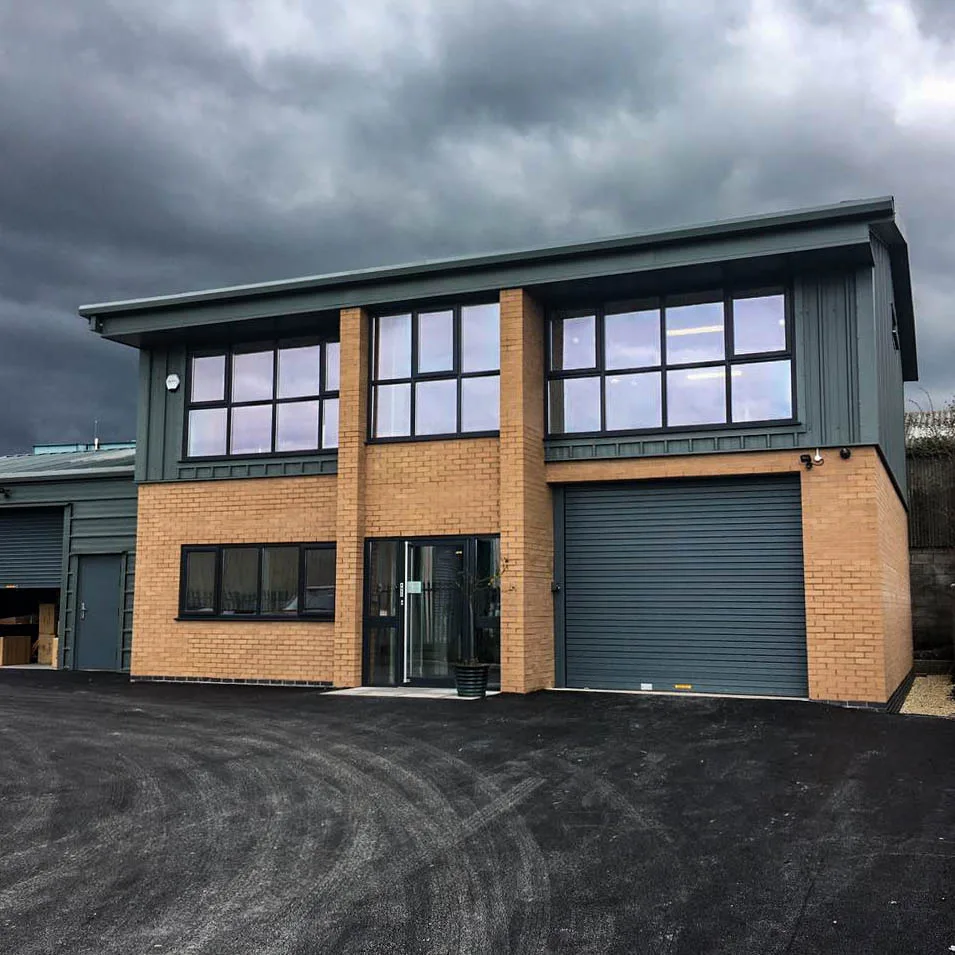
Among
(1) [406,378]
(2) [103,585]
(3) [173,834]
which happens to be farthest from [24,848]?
(2) [103,585]

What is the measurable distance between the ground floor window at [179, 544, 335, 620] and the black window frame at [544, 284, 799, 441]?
13.6 ft

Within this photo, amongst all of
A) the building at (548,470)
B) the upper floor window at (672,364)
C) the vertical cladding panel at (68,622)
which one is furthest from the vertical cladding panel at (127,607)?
the upper floor window at (672,364)

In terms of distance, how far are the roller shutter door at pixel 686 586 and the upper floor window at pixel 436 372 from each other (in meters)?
1.98

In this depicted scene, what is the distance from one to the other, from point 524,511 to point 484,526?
29.0 inches

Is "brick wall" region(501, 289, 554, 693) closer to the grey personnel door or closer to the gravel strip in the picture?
the gravel strip

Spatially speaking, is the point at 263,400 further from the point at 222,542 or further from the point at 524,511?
the point at 524,511

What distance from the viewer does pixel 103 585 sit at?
1781 centimetres

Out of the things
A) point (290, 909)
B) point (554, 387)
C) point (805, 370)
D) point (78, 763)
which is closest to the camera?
point (290, 909)

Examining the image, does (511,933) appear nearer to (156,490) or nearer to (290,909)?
(290,909)

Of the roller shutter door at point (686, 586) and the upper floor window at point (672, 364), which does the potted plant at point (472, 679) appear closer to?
the roller shutter door at point (686, 586)

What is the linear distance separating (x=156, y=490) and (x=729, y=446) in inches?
364

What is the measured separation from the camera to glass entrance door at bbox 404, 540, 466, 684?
13.2 m

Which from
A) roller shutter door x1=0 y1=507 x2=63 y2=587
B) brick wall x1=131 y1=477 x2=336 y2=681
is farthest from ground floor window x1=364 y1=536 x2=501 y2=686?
roller shutter door x1=0 y1=507 x2=63 y2=587

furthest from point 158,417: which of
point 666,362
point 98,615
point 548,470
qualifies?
point 666,362
